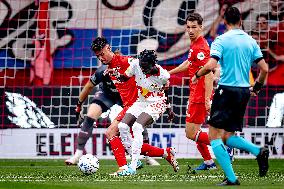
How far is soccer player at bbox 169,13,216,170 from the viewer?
46.2 ft

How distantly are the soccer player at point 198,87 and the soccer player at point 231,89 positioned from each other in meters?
2.53

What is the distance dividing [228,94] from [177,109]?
25.1 feet

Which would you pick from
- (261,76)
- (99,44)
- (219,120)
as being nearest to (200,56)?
(99,44)

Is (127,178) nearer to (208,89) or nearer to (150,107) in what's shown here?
(150,107)

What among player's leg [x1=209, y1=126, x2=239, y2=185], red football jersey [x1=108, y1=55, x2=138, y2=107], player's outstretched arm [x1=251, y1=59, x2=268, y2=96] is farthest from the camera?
red football jersey [x1=108, y1=55, x2=138, y2=107]

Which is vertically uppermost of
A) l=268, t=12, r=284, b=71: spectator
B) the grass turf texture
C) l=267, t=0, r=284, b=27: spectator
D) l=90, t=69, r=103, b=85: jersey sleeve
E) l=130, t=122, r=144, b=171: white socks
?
l=267, t=0, r=284, b=27: spectator

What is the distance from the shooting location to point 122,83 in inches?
582

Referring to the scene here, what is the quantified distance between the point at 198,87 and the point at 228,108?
10.1 feet

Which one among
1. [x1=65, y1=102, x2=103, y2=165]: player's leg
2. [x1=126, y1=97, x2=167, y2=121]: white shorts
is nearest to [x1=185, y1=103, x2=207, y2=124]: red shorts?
[x1=126, y1=97, x2=167, y2=121]: white shorts

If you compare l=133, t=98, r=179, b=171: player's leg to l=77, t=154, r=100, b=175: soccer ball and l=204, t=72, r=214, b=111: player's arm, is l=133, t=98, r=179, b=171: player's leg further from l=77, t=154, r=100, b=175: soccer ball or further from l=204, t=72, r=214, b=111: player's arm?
l=77, t=154, r=100, b=175: soccer ball

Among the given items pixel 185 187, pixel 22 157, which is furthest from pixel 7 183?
pixel 22 157

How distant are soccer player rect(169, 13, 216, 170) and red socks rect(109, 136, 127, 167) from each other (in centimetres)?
115

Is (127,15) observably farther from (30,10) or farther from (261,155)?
(261,155)

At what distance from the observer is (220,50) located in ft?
37.1
